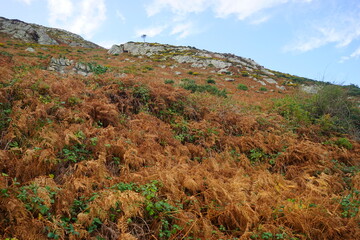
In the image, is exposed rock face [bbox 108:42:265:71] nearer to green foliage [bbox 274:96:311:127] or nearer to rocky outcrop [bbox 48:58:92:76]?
rocky outcrop [bbox 48:58:92:76]

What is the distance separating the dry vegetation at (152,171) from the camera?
292 centimetres

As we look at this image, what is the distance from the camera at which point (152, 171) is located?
167 inches

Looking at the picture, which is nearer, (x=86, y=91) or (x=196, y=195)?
(x=196, y=195)

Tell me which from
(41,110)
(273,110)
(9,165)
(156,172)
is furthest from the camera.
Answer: (273,110)

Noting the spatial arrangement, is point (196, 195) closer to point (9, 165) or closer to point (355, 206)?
point (355, 206)

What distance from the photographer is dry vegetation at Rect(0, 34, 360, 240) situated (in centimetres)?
292

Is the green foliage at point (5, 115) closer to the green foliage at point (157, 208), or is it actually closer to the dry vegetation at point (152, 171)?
the dry vegetation at point (152, 171)

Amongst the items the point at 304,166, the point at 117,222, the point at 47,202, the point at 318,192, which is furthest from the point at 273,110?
the point at 47,202

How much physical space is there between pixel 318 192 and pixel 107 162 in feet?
15.7

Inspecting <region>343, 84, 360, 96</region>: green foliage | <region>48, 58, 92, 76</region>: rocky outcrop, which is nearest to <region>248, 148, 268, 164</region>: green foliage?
<region>343, 84, 360, 96</region>: green foliage

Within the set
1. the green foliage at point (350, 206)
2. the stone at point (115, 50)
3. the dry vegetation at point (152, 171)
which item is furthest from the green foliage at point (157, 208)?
the stone at point (115, 50)

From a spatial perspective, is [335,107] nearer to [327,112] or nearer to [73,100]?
[327,112]

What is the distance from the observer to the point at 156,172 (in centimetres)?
418

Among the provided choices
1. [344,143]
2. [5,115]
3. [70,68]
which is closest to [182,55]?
[70,68]
